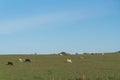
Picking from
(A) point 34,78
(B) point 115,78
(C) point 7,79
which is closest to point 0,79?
(C) point 7,79

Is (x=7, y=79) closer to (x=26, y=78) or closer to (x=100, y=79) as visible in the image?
(x=26, y=78)

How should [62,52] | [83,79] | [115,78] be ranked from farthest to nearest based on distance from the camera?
[62,52] < [115,78] < [83,79]

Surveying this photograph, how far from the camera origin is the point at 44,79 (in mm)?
32812

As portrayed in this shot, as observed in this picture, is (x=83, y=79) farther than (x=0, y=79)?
No

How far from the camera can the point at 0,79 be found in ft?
111

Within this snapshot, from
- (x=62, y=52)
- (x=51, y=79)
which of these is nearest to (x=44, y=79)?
(x=51, y=79)

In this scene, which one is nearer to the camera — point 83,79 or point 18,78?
point 83,79

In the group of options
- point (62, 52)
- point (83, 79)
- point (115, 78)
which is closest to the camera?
point (83, 79)

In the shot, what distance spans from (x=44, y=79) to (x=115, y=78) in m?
5.89

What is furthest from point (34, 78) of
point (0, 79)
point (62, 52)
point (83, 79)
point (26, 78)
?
point (62, 52)

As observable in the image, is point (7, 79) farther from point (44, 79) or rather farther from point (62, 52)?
point (62, 52)

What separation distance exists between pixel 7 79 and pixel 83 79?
6.75m

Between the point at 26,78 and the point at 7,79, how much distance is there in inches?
63.6

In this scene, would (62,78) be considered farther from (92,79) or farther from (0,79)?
(0,79)
